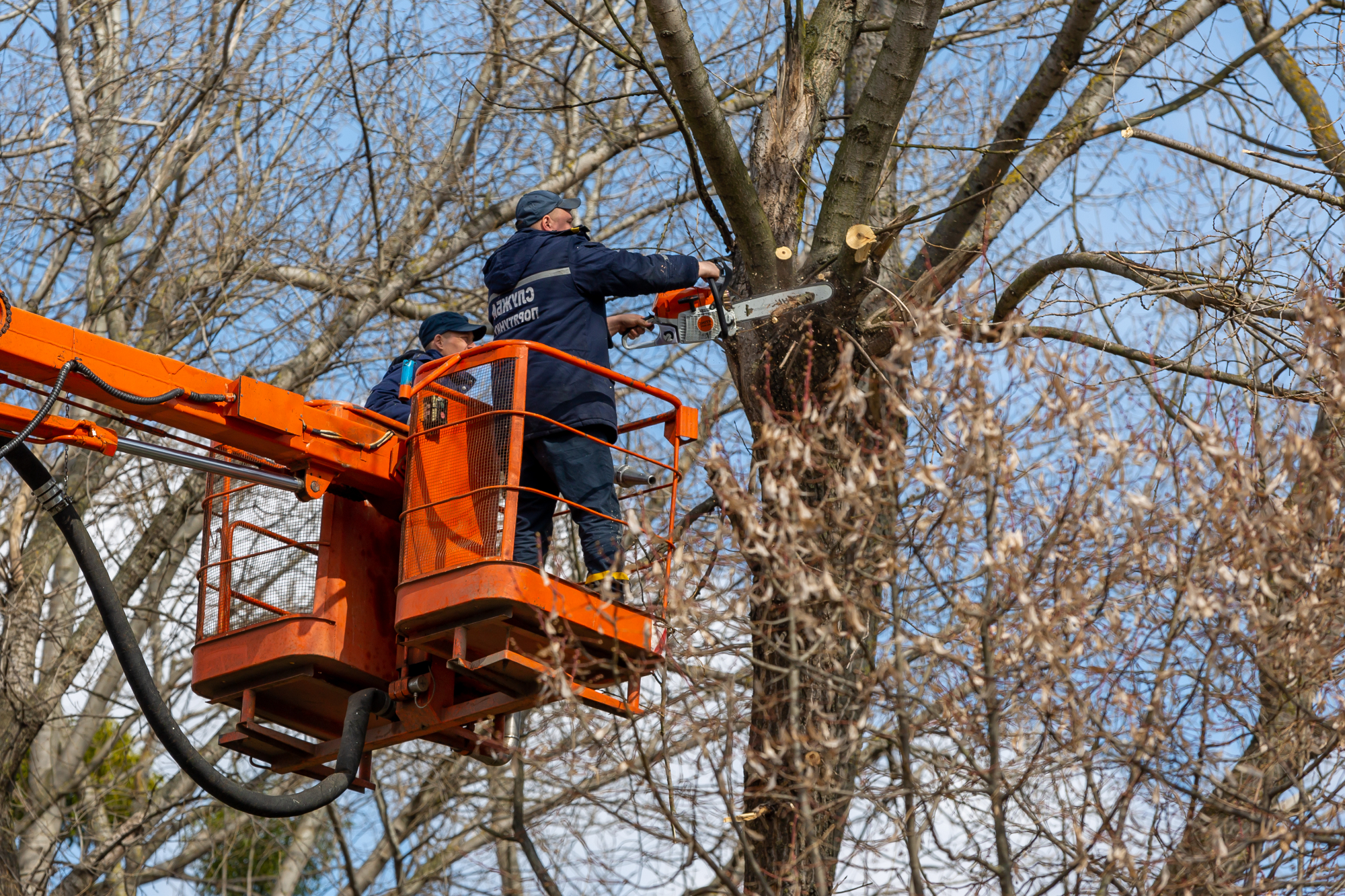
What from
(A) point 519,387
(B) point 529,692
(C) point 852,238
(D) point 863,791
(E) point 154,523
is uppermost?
(E) point 154,523

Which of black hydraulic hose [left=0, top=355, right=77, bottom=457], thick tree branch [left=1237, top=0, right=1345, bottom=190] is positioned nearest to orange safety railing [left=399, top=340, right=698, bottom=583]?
black hydraulic hose [left=0, top=355, right=77, bottom=457]

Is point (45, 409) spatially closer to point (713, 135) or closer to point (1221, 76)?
point (713, 135)

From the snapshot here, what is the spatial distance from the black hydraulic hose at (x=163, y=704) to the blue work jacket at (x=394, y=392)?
1466mm

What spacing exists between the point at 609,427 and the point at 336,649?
1.54 m

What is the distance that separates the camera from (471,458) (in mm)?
6625

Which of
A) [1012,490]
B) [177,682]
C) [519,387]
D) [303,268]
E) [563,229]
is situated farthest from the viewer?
[177,682]

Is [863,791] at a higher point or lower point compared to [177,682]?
lower

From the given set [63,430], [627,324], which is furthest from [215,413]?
[627,324]

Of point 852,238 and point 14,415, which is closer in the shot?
point 14,415

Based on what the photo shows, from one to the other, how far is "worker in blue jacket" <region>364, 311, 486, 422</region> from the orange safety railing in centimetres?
82

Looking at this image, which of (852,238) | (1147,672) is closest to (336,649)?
(852,238)

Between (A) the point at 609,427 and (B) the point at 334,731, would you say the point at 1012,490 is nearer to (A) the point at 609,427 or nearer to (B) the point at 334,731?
(A) the point at 609,427

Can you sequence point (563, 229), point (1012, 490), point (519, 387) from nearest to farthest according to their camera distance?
point (1012, 490), point (519, 387), point (563, 229)

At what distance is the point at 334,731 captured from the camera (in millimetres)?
7570
